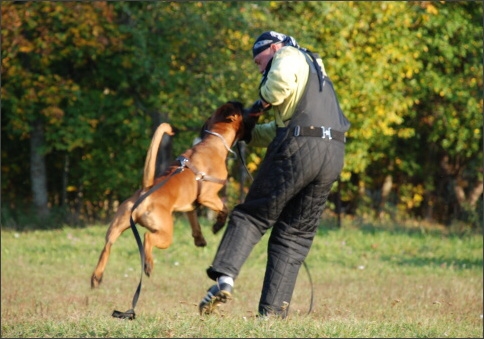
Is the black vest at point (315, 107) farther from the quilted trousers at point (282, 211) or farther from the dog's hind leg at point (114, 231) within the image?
the dog's hind leg at point (114, 231)

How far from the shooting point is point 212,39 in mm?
17656

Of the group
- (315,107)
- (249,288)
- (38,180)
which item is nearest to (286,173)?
(315,107)

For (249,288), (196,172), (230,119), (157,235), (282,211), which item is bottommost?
(249,288)

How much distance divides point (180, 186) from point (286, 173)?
3.74 feet

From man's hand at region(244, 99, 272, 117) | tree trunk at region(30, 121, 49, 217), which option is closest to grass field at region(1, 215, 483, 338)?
man's hand at region(244, 99, 272, 117)

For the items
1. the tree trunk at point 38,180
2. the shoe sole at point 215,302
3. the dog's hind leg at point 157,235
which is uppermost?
the dog's hind leg at point 157,235

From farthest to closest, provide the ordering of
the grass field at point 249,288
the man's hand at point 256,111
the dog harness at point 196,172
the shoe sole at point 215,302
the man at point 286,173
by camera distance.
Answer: the man's hand at point 256,111 < the dog harness at point 196,172 < the man at point 286,173 < the shoe sole at point 215,302 < the grass field at point 249,288

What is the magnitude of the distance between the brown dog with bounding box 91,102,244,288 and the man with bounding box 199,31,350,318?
2.44 feet

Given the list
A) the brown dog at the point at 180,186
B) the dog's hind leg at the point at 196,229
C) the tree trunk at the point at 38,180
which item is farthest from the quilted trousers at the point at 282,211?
the tree trunk at the point at 38,180

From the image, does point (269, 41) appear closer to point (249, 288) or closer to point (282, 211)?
point (282, 211)

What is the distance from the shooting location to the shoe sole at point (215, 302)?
19.3 ft

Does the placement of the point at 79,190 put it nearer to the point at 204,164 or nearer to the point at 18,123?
the point at 18,123

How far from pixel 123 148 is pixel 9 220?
2.96m

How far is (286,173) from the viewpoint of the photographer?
19.8 ft
